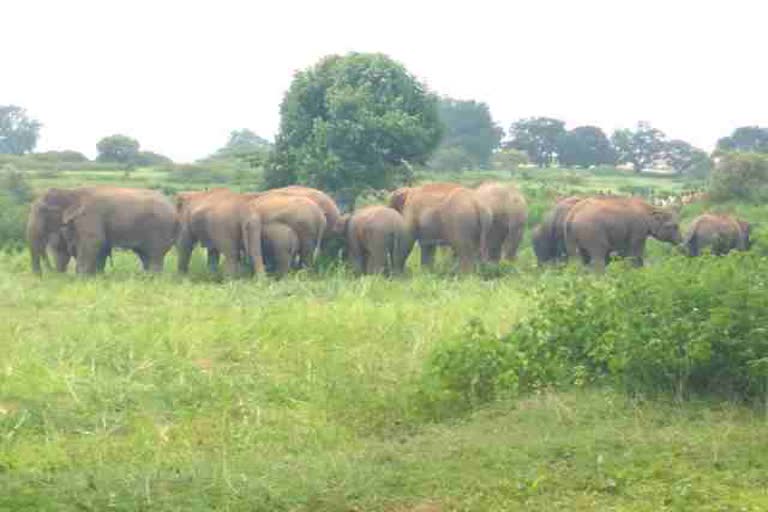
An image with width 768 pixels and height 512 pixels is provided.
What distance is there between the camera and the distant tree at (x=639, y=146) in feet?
185

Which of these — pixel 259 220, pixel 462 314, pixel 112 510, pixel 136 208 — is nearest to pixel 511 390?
pixel 112 510

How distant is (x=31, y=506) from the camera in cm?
604

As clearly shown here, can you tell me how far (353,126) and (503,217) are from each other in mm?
4112

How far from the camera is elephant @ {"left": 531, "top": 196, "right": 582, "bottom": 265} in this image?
20.9 metres

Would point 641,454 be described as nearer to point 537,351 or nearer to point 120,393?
point 537,351

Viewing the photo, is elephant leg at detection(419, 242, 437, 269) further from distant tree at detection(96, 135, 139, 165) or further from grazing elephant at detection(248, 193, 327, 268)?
distant tree at detection(96, 135, 139, 165)

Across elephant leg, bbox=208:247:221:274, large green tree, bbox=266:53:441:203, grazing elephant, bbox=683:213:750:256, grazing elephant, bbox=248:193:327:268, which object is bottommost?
elephant leg, bbox=208:247:221:274

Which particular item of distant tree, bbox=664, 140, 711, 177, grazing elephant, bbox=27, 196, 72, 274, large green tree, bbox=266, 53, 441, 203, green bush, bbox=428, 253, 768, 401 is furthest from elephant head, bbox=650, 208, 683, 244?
distant tree, bbox=664, 140, 711, 177

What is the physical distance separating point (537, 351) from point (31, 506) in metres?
3.86

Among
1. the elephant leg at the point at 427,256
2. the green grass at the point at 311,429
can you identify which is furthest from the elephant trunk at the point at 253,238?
the green grass at the point at 311,429

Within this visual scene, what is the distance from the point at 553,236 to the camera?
69.1ft

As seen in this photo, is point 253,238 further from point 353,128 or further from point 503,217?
point 353,128

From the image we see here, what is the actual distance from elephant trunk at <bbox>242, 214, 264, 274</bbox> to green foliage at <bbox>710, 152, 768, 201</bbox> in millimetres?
16112

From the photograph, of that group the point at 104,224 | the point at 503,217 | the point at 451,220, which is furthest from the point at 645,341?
the point at 503,217
